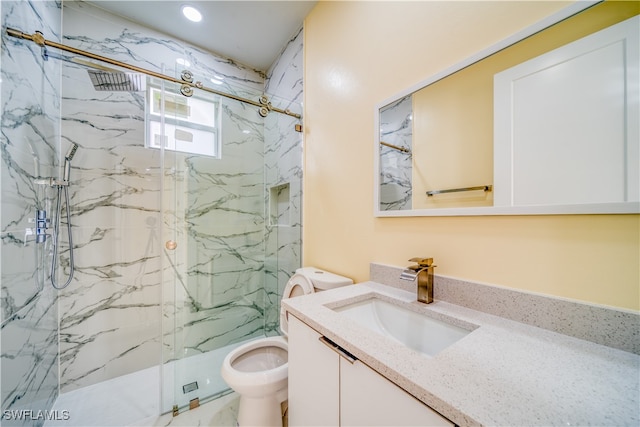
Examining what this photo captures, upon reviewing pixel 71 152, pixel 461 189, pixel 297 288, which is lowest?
pixel 297 288

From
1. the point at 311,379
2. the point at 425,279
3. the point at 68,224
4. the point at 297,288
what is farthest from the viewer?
the point at 68,224

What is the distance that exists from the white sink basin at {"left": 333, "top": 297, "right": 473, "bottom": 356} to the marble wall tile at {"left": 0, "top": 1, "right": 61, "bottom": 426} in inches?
59.4

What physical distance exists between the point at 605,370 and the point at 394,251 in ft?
2.32

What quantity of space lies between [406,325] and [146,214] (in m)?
2.03

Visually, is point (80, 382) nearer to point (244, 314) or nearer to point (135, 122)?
point (244, 314)

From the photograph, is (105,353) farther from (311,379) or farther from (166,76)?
(166,76)

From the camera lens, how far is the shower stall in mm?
1455

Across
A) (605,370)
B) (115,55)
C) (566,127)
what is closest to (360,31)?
(566,127)

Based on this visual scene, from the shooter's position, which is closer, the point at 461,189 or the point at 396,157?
the point at 461,189

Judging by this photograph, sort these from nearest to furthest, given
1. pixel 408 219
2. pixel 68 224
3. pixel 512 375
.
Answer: pixel 512 375 → pixel 408 219 → pixel 68 224

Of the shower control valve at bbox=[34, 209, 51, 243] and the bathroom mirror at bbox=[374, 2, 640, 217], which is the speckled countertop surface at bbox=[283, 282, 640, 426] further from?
the shower control valve at bbox=[34, 209, 51, 243]

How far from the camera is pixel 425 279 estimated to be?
94 centimetres

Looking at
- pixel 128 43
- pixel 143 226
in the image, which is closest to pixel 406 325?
pixel 143 226

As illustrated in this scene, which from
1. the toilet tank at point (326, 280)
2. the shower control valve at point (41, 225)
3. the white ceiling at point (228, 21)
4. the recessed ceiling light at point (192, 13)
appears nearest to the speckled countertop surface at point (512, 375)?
the toilet tank at point (326, 280)
